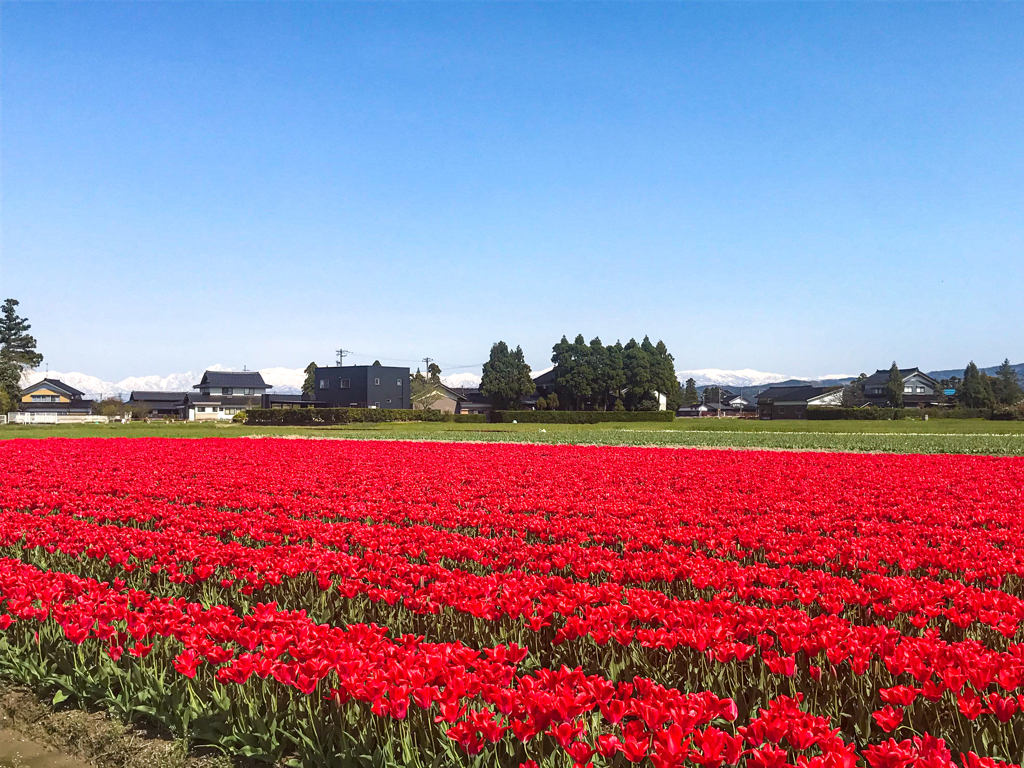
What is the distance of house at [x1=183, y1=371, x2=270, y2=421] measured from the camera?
105 m

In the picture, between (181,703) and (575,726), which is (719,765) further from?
(181,703)

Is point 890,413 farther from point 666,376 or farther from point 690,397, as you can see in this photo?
point 690,397

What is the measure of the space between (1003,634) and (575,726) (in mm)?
2941

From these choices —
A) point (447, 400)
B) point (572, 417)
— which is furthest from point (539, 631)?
point (447, 400)

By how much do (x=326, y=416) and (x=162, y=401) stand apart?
78.3m

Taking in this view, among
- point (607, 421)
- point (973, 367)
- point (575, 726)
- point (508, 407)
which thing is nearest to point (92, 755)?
point (575, 726)

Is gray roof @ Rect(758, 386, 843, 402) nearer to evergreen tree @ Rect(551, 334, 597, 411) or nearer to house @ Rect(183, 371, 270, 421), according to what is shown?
evergreen tree @ Rect(551, 334, 597, 411)

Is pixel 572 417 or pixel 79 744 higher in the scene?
pixel 572 417

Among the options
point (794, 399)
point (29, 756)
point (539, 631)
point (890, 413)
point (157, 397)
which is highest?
point (157, 397)

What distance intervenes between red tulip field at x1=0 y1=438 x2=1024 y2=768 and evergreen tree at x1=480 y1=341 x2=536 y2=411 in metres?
82.8

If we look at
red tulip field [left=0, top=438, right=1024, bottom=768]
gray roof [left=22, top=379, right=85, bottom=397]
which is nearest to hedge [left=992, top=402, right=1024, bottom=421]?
red tulip field [left=0, top=438, right=1024, bottom=768]

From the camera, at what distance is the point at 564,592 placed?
5.12m

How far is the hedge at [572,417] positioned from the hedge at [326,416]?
1002 cm

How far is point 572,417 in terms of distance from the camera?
67.5 metres
